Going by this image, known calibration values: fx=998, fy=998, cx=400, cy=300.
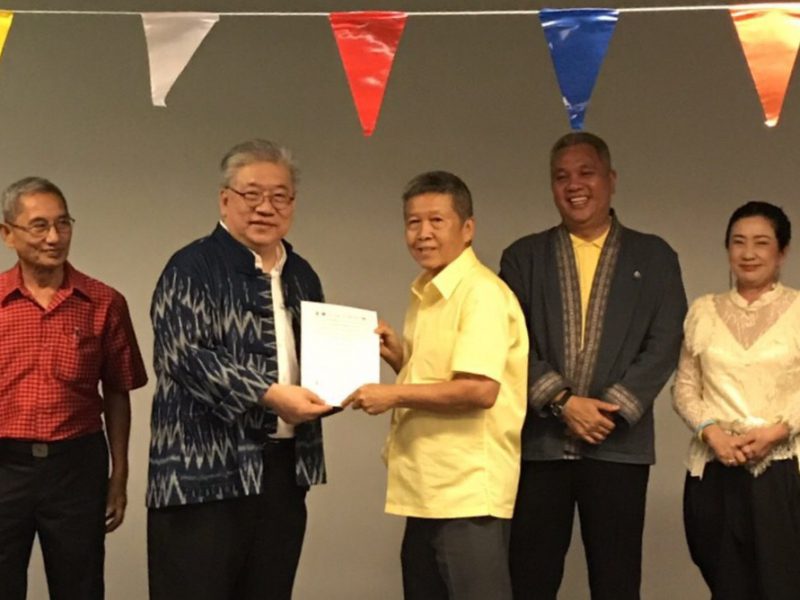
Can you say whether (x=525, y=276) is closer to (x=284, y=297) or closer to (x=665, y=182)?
→ (x=284, y=297)

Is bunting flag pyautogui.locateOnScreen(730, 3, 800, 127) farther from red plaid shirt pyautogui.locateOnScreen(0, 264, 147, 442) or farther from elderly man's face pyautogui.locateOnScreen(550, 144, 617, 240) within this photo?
red plaid shirt pyautogui.locateOnScreen(0, 264, 147, 442)

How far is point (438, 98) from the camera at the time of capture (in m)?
3.40

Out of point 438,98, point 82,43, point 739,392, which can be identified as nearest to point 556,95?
point 438,98

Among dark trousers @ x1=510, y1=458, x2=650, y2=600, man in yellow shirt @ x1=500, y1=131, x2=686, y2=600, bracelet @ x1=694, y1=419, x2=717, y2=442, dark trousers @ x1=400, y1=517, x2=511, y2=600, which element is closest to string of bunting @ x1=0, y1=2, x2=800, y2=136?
man in yellow shirt @ x1=500, y1=131, x2=686, y2=600

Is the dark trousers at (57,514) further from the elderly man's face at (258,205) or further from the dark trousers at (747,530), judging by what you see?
the dark trousers at (747,530)

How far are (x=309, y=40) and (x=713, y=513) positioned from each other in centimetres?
202

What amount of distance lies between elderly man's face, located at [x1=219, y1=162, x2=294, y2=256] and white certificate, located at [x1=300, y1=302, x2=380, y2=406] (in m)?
0.18

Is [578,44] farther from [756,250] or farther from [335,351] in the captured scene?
[335,351]

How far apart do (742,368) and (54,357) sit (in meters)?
1.66

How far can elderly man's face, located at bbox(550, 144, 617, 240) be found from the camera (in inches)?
96.6

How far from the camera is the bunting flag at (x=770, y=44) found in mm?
2322

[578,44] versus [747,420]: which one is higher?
[578,44]

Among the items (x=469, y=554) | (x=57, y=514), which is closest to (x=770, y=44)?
(x=469, y=554)

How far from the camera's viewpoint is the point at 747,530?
2.41m
